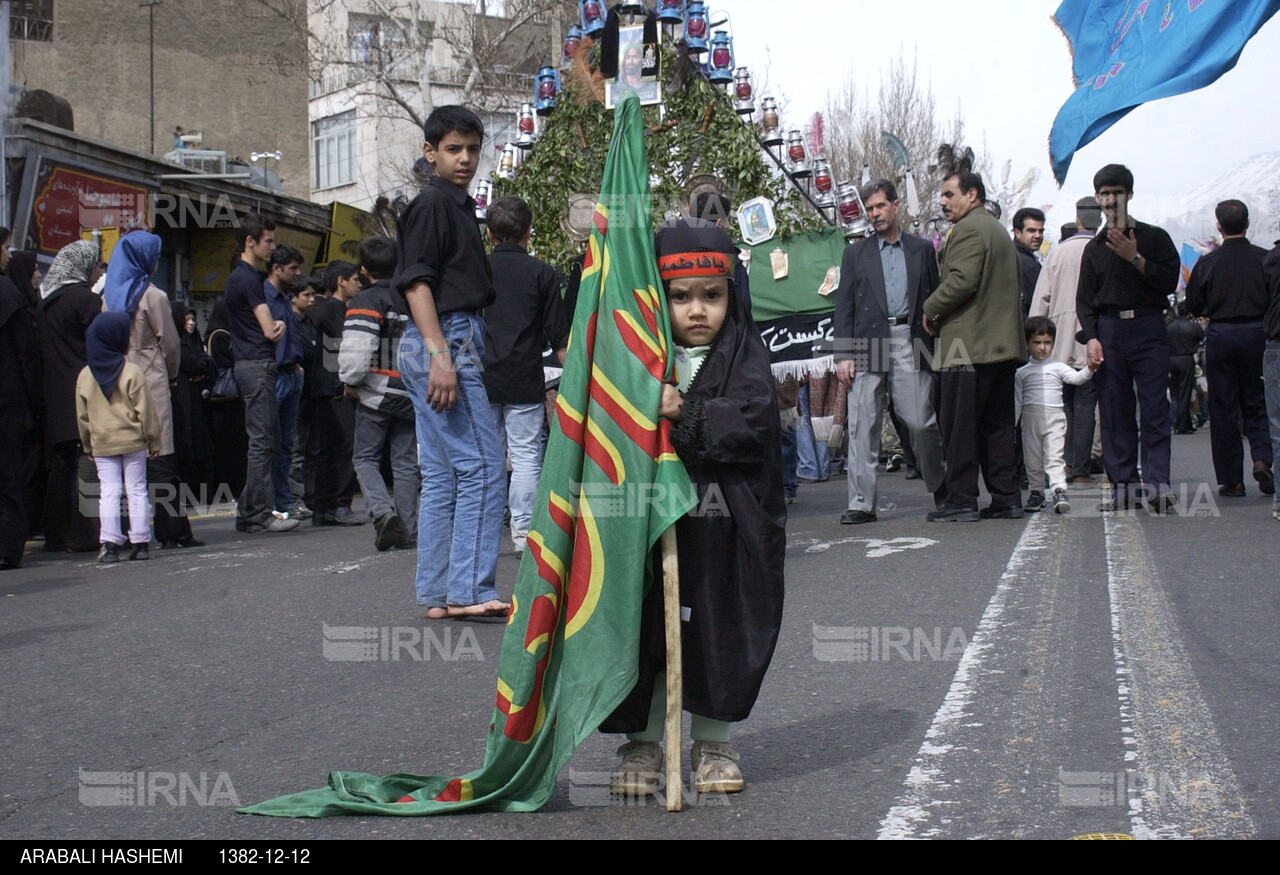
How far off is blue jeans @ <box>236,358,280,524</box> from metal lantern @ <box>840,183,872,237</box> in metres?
5.29

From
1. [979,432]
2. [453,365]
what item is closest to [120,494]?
[453,365]

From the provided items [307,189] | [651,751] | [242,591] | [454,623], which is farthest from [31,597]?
[307,189]

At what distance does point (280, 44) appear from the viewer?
128 feet

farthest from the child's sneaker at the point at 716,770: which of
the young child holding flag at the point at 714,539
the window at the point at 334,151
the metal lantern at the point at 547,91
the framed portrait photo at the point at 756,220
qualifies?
the window at the point at 334,151

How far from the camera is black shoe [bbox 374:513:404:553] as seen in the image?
938 centimetres

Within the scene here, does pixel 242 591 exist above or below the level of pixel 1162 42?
below

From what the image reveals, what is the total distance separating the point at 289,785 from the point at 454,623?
2462 mm

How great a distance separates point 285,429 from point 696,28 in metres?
4.81

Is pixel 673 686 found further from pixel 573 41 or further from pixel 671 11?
pixel 573 41

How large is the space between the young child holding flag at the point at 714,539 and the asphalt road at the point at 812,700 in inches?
8.0

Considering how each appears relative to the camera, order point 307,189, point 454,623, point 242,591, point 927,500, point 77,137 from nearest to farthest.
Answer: point 454,623
point 242,591
point 927,500
point 77,137
point 307,189

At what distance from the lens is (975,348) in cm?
952

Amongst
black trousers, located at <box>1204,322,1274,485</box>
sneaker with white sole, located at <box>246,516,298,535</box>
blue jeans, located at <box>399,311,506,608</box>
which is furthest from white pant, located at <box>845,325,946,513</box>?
sneaker with white sole, located at <box>246,516,298,535</box>

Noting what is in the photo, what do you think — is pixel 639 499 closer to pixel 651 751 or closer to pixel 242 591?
pixel 651 751
